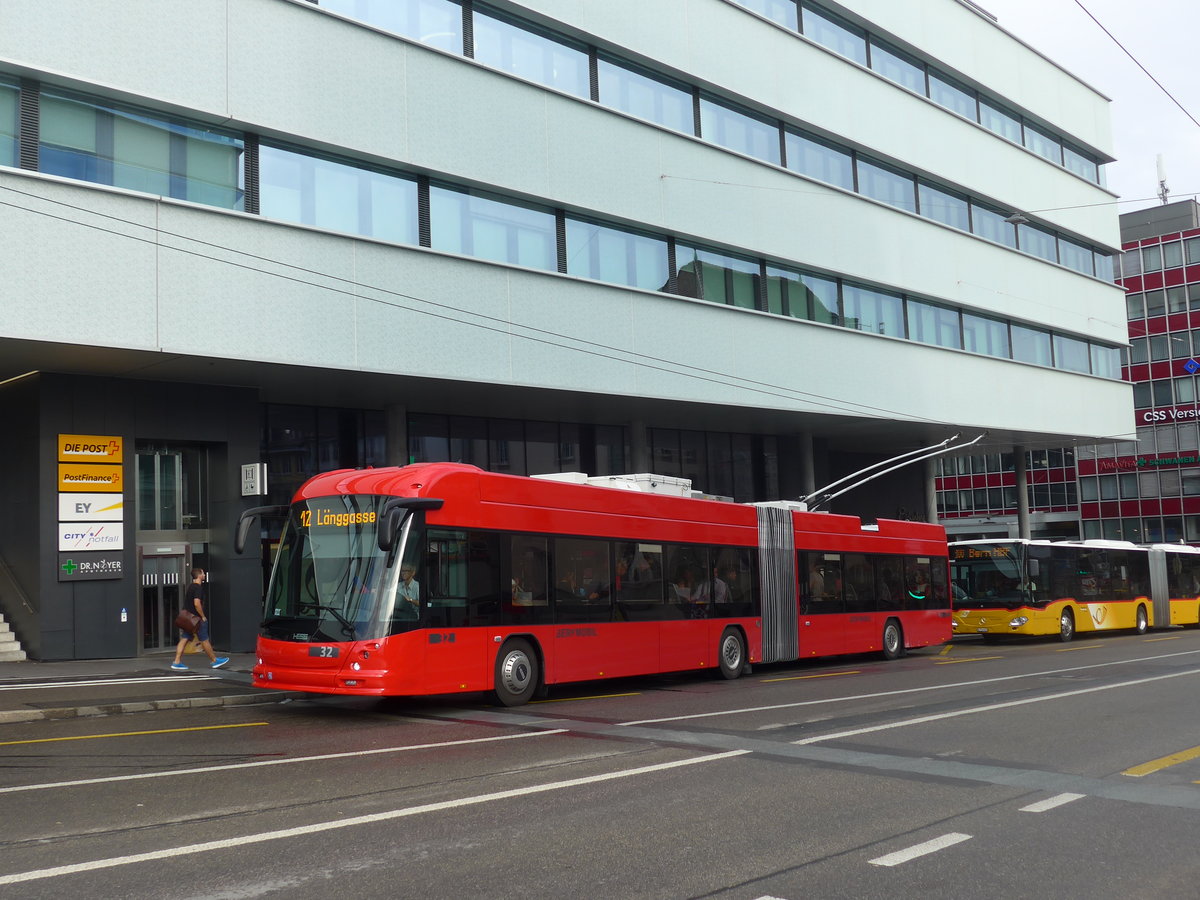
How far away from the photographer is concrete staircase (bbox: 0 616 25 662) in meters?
19.6

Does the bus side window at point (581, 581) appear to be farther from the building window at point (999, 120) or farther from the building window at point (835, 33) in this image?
the building window at point (999, 120)

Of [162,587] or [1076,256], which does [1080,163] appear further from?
[162,587]

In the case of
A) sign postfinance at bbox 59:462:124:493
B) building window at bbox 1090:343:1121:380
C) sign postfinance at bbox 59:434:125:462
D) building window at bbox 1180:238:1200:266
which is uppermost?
building window at bbox 1180:238:1200:266

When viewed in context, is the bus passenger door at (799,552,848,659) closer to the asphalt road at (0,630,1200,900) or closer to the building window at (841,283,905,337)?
the asphalt road at (0,630,1200,900)

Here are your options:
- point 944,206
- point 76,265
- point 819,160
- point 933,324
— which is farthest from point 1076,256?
point 76,265

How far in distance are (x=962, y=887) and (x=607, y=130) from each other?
22.6 meters

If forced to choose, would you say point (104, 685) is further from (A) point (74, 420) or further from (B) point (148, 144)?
(B) point (148, 144)

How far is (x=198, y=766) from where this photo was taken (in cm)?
954

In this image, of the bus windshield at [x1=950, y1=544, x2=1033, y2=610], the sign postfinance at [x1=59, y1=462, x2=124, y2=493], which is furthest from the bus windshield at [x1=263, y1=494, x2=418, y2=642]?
the bus windshield at [x1=950, y1=544, x2=1033, y2=610]

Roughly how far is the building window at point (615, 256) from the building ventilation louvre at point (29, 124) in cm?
1109

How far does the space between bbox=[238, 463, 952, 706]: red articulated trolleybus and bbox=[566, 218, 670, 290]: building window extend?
7.78 meters

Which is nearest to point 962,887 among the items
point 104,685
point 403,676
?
point 403,676

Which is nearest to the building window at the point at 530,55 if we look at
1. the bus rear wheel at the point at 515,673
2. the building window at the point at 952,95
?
the bus rear wheel at the point at 515,673

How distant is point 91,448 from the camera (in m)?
20.1
